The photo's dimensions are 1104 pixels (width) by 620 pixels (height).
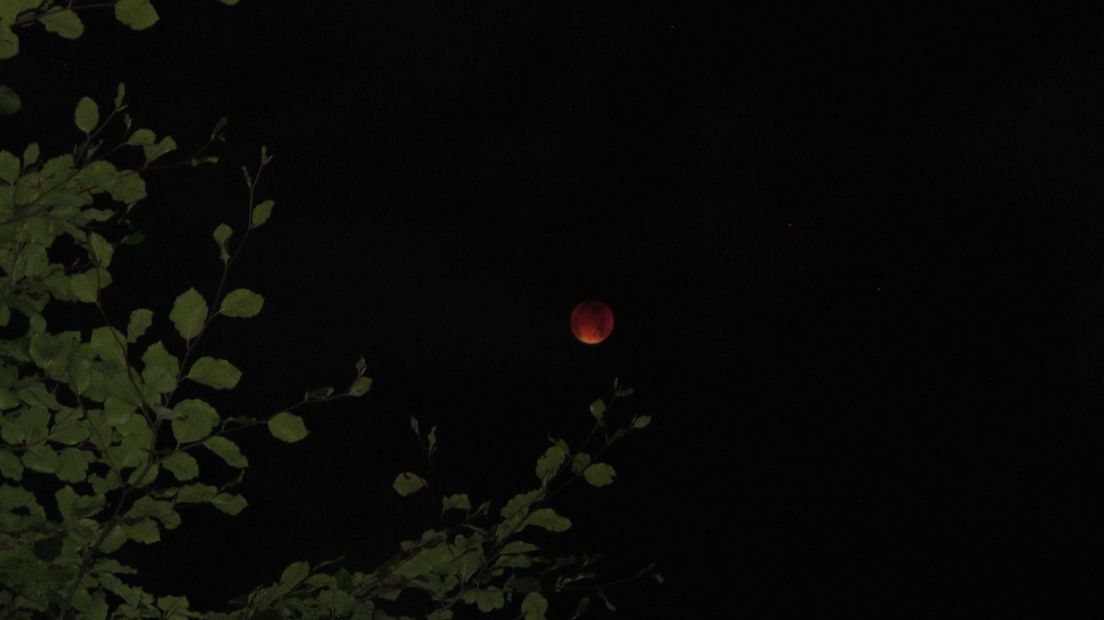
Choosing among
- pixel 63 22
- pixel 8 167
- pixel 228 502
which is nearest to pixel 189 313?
pixel 228 502

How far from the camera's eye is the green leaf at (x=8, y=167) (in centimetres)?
426

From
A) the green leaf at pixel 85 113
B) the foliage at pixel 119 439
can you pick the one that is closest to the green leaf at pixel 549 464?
the foliage at pixel 119 439

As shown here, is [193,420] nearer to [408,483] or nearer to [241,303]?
[241,303]

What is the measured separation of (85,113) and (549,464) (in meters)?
2.04

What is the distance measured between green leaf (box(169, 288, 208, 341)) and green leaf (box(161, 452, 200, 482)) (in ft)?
1.25

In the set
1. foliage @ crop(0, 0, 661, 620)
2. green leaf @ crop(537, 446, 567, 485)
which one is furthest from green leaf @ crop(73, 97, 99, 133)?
green leaf @ crop(537, 446, 567, 485)

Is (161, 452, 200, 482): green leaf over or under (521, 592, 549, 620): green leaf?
over

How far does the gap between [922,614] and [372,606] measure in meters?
40.4

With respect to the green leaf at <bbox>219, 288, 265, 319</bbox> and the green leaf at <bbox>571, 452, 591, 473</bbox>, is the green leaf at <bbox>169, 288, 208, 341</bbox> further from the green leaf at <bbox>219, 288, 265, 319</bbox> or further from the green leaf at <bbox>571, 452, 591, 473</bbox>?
the green leaf at <bbox>571, 452, 591, 473</bbox>

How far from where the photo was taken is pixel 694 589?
38.8 metres

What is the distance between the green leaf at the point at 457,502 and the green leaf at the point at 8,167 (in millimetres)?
1928

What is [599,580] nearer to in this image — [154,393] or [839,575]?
[154,393]

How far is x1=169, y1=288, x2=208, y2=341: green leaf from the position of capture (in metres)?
3.45

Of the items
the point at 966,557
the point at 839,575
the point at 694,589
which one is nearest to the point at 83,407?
the point at 694,589
